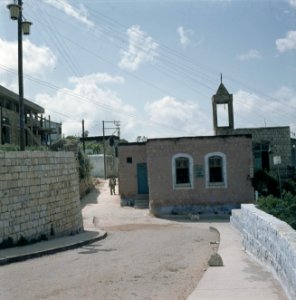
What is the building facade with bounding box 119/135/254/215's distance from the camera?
24.4 metres

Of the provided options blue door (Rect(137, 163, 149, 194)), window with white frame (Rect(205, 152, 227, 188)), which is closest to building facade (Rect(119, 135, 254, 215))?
window with white frame (Rect(205, 152, 227, 188))

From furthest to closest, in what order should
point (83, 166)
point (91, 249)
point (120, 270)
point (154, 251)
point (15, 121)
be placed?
point (15, 121), point (83, 166), point (91, 249), point (154, 251), point (120, 270)

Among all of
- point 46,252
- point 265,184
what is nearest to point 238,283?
point 46,252

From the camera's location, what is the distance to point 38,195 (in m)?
14.9

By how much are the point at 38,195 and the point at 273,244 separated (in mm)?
8729

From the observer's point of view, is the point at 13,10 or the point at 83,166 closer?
Answer: the point at 13,10

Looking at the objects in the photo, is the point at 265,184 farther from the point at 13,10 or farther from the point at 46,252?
the point at 13,10

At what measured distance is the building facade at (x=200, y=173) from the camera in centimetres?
2436

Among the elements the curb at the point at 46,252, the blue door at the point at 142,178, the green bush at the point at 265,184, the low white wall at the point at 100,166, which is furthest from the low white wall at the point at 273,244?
the low white wall at the point at 100,166

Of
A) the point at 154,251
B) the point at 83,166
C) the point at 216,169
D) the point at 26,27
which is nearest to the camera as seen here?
the point at 154,251

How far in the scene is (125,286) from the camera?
28.5ft

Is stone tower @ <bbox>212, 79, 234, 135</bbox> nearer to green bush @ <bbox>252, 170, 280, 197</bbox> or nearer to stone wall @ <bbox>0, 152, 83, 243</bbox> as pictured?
green bush @ <bbox>252, 170, 280, 197</bbox>

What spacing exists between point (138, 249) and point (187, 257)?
2026 millimetres

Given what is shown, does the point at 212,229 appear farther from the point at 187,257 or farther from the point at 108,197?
the point at 108,197
